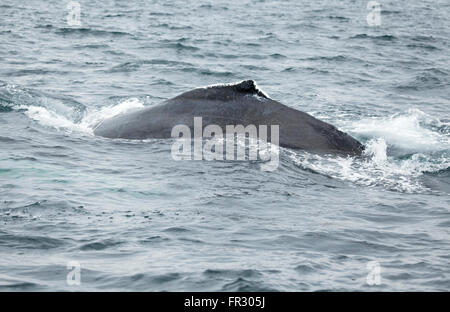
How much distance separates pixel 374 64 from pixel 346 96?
5.58 m

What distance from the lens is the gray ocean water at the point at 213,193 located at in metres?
7.59

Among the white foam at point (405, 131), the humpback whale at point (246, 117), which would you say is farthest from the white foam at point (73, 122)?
the white foam at point (405, 131)

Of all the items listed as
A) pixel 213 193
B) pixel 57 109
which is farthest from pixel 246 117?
pixel 57 109

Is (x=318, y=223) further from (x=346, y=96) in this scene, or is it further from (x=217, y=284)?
(x=346, y=96)

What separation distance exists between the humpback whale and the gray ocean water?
306 mm

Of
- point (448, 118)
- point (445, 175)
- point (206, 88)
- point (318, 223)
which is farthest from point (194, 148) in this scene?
point (448, 118)

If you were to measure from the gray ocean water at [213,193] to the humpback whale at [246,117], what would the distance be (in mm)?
306

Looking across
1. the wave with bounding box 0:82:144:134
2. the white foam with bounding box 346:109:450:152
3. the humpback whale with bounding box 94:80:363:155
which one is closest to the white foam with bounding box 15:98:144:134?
the wave with bounding box 0:82:144:134

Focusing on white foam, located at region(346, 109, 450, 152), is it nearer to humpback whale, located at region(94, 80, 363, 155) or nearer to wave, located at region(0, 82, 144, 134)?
humpback whale, located at region(94, 80, 363, 155)

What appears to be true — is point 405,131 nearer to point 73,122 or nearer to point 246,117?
point 246,117

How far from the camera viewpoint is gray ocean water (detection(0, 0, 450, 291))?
24.9ft

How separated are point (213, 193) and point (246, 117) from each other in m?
2.19

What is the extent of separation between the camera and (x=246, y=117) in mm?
11867

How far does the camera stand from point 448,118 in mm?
17141
